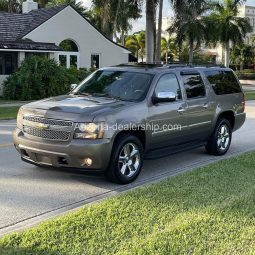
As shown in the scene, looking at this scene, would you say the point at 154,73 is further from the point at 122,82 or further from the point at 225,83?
the point at 225,83

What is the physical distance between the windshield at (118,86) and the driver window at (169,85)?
213mm

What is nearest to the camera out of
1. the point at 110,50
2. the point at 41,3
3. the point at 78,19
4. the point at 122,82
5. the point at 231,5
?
the point at 122,82

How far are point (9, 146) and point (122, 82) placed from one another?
354 centimetres

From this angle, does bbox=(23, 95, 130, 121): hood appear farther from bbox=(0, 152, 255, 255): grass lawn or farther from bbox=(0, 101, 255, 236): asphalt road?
bbox=(0, 152, 255, 255): grass lawn

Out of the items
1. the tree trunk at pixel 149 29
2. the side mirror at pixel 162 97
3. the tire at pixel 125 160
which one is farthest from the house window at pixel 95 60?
the tire at pixel 125 160

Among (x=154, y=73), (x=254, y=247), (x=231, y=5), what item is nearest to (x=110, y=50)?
(x=231, y=5)

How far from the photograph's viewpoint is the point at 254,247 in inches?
176

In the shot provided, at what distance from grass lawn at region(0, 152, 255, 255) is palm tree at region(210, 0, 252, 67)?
46209mm

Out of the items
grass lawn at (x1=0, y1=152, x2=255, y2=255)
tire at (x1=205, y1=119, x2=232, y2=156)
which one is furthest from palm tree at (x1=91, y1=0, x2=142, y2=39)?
grass lawn at (x1=0, y1=152, x2=255, y2=255)

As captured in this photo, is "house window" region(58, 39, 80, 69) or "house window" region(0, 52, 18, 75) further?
"house window" region(58, 39, 80, 69)

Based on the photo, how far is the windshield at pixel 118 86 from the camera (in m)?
7.45

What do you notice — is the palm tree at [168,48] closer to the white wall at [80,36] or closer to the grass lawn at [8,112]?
the white wall at [80,36]

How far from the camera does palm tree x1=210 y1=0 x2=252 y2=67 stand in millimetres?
50812

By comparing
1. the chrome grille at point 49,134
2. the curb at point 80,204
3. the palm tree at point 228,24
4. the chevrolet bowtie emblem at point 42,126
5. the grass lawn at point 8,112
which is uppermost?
the palm tree at point 228,24
